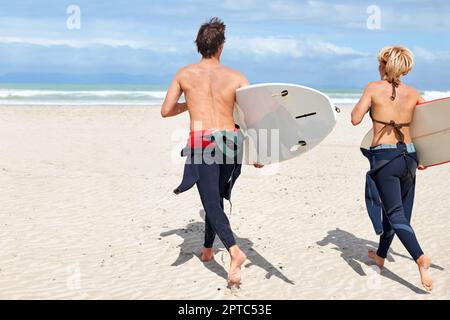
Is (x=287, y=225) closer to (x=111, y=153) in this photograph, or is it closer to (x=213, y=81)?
(x=213, y=81)

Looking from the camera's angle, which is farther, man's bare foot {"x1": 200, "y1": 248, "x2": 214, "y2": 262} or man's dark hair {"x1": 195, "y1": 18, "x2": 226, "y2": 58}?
man's bare foot {"x1": 200, "y1": 248, "x2": 214, "y2": 262}

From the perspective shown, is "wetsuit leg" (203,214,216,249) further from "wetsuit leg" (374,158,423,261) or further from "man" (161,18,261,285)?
"wetsuit leg" (374,158,423,261)

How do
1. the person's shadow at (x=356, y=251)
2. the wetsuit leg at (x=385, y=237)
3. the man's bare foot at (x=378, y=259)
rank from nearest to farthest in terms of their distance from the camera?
the wetsuit leg at (x=385, y=237), the person's shadow at (x=356, y=251), the man's bare foot at (x=378, y=259)

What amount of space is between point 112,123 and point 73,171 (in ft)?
30.9

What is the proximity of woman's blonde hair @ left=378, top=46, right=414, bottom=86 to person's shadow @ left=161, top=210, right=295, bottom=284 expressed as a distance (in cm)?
195

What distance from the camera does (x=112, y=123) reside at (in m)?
20.3

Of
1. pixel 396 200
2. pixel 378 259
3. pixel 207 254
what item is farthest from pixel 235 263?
pixel 378 259

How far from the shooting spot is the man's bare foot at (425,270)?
488 centimetres

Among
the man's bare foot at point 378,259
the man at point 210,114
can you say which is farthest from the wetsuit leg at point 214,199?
the man's bare foot at point 378,259

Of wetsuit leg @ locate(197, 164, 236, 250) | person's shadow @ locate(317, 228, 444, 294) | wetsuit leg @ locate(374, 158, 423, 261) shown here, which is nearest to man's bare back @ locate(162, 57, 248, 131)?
wetsuit leg @ locate(197, 164, 236, 250)

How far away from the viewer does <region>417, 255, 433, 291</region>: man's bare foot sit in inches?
192

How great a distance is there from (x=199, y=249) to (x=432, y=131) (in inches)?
101

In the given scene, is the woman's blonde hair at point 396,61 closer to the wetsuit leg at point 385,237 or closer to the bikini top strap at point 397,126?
the bikini top strap at point 397,126
